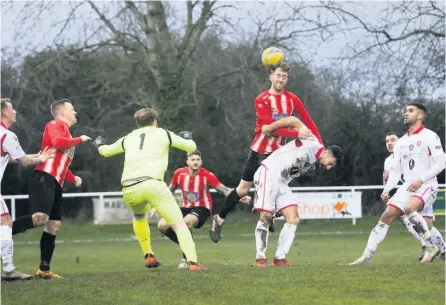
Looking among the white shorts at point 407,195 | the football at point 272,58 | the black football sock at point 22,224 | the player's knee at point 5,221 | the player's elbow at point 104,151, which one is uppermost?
the football at point 272,58

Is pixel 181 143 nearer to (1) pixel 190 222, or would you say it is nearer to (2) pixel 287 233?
(2) pixel 287 233

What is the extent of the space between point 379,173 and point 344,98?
372 cm

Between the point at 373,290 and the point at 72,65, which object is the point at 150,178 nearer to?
the point at 373,290

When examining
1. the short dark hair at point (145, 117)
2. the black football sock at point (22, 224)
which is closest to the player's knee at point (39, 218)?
the black football sock at point (22, 224)

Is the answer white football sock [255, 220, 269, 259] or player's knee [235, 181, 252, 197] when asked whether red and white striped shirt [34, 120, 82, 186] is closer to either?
player's knee [235, 181, 252, 197]

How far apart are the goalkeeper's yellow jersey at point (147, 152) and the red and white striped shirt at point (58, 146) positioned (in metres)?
1.03

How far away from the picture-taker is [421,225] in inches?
530

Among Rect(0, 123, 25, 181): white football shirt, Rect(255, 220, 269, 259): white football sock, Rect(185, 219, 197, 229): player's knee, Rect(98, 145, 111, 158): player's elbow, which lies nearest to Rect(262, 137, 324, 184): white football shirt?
Rect(255, 220, 269, 259): white football sock

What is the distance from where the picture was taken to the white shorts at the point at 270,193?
1211 centimetres

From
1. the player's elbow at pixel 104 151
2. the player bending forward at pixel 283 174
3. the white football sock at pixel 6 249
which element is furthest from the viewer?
the white football sock at pixel 6 249

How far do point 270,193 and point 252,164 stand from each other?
3.85 ft

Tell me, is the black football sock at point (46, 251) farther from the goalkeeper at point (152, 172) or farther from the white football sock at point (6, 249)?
the goalkeeper at point (152, 172)

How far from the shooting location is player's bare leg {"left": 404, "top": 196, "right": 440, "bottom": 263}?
13.2 meters

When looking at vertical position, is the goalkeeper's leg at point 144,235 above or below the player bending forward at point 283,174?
below
